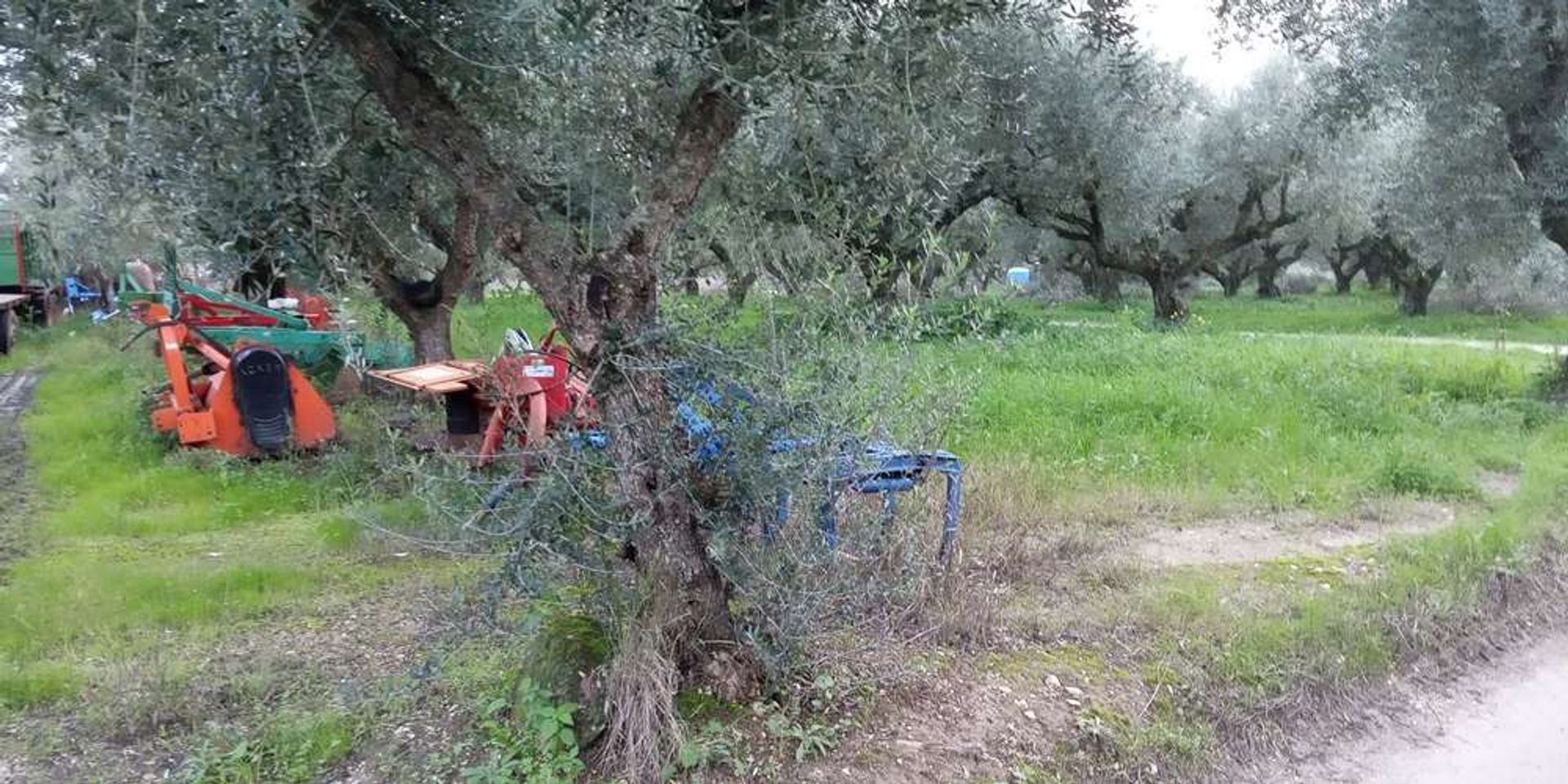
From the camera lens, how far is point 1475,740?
182 inches

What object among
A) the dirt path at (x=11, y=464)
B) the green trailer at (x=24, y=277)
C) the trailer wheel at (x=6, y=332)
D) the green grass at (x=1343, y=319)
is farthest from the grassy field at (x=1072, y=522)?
the green trailer at (x=24, y=277)

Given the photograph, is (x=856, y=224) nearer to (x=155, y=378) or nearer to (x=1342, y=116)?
(x=1342, y=116)

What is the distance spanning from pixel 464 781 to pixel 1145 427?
7329 mm

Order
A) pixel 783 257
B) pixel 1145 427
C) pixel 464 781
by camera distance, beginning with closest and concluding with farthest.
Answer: pixel 464 781
pixel 783 257
pixel 1145 427

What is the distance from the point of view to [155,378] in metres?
13.0

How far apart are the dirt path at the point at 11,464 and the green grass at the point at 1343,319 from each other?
17.8 meters

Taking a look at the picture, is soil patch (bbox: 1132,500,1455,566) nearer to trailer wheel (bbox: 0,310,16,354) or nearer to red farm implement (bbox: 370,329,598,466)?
red farm implement (bbox: 370,329,598,466)

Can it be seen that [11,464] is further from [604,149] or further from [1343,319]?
[1343,319]

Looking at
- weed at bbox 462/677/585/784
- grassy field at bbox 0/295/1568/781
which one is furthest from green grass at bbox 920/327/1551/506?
weed at bbox 462/677/585/784

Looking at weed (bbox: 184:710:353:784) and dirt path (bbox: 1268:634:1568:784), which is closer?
weed (bbox: 184:710:353:784)

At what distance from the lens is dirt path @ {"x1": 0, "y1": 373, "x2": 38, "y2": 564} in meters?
6.90

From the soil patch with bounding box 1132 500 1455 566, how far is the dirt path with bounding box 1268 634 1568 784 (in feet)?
4.25

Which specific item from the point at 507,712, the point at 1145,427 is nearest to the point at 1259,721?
the point at 507,712

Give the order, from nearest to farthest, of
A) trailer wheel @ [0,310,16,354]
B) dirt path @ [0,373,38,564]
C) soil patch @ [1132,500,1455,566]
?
soil patch @ [1132,500,1455,566] < dirt path @ [0,373,38,564] < trailer wheel @ [0,310,16,354]
